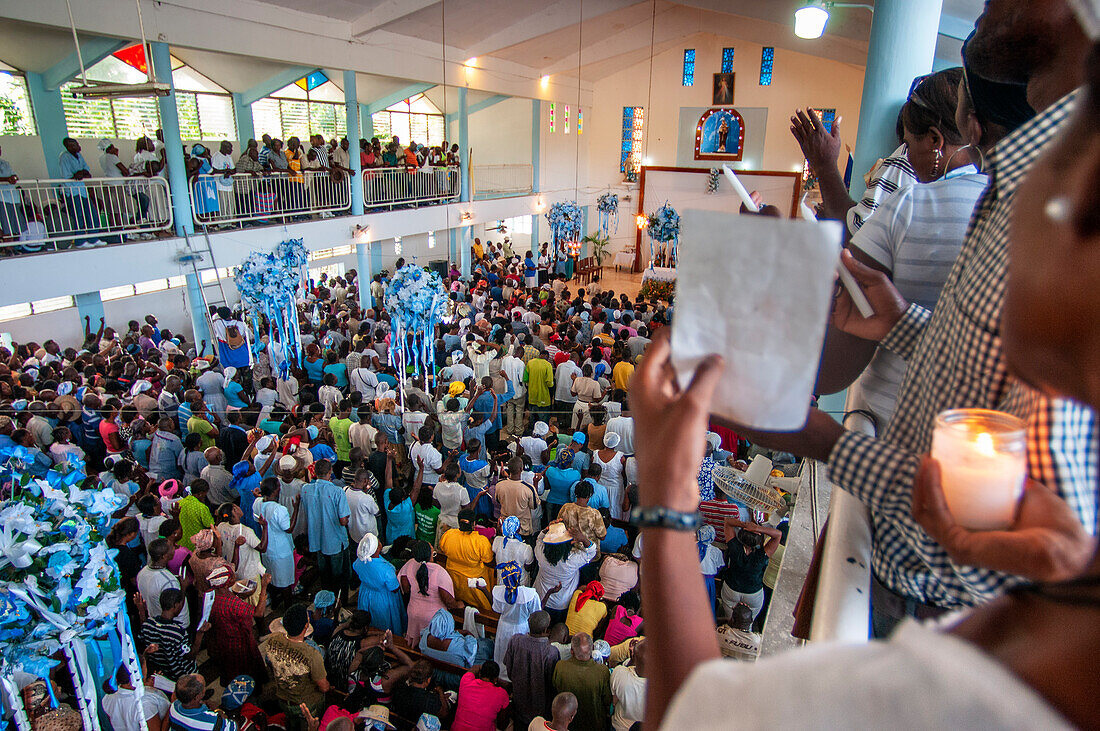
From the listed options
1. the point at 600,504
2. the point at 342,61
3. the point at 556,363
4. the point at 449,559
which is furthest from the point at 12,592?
the point at 342,61

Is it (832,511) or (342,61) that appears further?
(342,61)

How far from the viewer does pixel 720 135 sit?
73.4 feet

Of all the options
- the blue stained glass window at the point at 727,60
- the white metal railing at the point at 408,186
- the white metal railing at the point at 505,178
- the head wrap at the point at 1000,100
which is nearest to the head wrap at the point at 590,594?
the head wrap at the point at 1000,100

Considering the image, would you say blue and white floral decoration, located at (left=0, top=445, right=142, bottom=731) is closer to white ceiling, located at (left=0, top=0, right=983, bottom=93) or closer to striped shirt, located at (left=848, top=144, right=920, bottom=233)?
striped shirt, located at (left=848, top=144, right=920, bottom=233)

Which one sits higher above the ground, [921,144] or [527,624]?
[921,144]

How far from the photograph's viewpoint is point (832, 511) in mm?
1256

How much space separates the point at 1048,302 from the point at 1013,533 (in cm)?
23

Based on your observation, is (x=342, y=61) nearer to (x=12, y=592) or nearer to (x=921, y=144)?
(x=12, y=592)

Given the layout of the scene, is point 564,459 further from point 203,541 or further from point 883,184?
point 883,184

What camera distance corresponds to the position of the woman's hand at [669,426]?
74 centimetres

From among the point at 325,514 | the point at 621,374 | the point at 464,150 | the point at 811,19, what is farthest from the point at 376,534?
the point at 464,150

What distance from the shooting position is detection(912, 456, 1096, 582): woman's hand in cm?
56

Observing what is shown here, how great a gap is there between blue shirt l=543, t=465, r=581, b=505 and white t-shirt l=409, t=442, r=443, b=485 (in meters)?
1.10

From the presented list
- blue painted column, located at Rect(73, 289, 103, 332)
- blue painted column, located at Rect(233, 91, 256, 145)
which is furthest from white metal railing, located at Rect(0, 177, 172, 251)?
blue painted column, located at Rect(233, 91, 256, 145)
